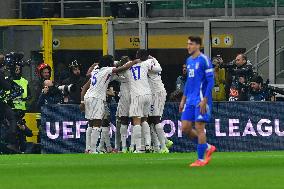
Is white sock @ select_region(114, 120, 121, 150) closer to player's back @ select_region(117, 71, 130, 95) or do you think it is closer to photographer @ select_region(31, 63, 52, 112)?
player's back @ select_region(117, 71, 130, 95)

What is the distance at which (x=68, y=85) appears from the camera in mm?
29891

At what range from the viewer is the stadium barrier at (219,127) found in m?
28.7

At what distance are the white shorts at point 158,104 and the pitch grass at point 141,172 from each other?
3.63 m

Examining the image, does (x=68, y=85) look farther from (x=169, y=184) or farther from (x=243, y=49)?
(x=169, y=184)

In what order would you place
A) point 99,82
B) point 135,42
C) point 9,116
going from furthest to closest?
point 135,42 < point 9,116 < point 99,82

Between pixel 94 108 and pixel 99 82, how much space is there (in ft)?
1.83

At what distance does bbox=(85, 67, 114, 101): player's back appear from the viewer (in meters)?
27.3

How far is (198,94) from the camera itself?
20.7 meters

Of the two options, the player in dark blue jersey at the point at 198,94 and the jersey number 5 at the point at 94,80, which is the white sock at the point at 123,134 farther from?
the player in dark blue jersey at the point at 198,94

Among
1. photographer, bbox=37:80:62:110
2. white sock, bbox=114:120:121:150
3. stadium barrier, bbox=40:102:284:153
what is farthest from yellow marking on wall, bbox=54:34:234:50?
white sock, bbox=114:120:121:150

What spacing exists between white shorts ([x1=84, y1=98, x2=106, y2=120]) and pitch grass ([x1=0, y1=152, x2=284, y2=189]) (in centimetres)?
304

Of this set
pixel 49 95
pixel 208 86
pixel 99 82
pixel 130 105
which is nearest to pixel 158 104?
pixel 130 105

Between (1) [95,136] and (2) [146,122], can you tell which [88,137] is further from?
(2) [146,122]

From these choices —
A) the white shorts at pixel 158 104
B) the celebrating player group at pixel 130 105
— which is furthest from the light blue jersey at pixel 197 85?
the white shorts at pixel 158 104
